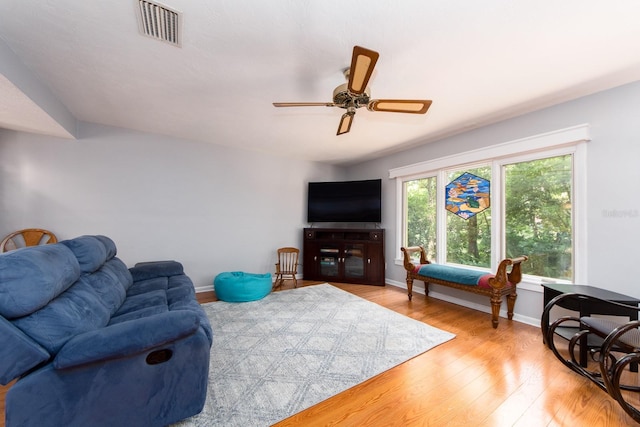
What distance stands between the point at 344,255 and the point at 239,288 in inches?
77.5

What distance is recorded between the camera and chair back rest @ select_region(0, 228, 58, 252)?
8.81ft

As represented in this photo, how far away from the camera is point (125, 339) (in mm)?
1156

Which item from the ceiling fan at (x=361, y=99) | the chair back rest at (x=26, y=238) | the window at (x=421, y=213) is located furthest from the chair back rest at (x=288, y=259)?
the chair back rest at (x=26, y=238)

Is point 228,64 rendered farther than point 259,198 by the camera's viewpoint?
No

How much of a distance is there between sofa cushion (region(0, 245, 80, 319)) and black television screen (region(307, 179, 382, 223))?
368cm

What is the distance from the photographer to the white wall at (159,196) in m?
2.88

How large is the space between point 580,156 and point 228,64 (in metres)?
3.39

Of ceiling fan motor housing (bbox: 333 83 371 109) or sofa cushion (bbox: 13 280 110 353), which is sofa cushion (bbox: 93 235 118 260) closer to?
sofa cushion (bbox: 13 280 110 353)

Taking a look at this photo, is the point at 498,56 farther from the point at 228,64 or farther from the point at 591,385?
the point at 591,385

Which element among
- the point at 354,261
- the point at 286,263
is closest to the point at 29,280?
the point at 286,263

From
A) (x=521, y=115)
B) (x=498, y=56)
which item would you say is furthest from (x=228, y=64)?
(x=521, y=115)

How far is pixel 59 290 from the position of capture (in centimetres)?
134

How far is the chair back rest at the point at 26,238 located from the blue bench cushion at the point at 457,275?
464 centimetres

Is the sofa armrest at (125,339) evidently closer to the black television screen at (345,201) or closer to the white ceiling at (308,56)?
the white ceiling at (308,56)
